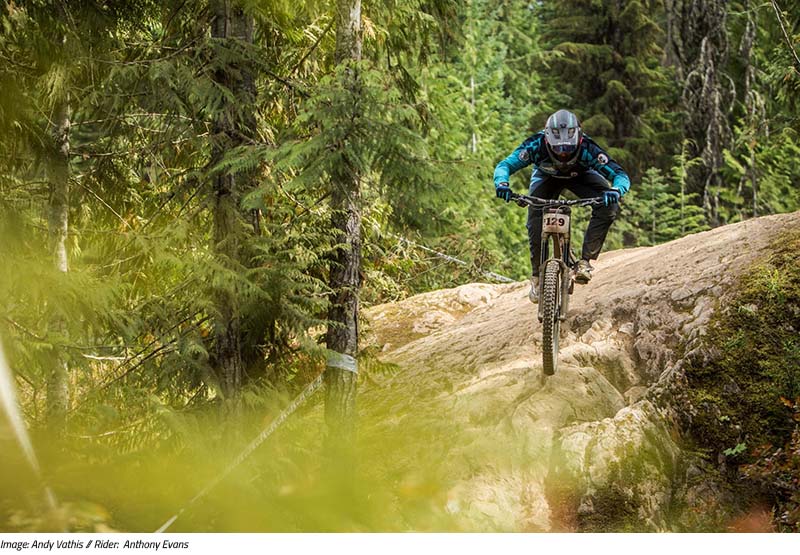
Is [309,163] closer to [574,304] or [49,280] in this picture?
[49,280]

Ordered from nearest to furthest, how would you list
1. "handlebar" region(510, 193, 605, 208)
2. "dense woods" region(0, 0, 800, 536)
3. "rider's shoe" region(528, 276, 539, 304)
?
"dense woods" region(0, 0, 800, 536) → "handlebar" region(510, 193, 605, 208) → "rider's shoe" region(528, 276, 539, 304)

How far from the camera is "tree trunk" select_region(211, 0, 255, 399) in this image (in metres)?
6.89

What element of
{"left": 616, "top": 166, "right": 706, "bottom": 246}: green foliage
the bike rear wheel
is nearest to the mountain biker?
the bike rear wheel

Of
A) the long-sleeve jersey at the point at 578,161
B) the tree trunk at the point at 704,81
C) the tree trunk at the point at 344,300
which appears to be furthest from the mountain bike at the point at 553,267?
the tree trunk at the point at 704,81

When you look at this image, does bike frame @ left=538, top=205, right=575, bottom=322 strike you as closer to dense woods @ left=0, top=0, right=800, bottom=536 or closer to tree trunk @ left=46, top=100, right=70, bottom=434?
dense woods @ left=0, top=0, right=800, bottom=536

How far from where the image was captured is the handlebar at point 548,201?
6.64 m

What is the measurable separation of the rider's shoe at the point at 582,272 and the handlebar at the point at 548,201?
0.55m

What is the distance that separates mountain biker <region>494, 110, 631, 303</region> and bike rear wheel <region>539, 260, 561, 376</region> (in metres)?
0.25

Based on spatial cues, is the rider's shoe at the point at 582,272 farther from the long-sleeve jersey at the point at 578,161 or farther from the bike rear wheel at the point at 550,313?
the long-sleeve jersey at the point at 578,161

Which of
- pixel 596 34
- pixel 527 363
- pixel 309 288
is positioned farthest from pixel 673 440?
pixel 596 34

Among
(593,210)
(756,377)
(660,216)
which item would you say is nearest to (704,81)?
(660,216)

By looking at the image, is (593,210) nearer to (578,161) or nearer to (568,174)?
(568,174)

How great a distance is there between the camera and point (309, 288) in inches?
270

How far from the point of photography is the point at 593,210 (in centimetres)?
720
